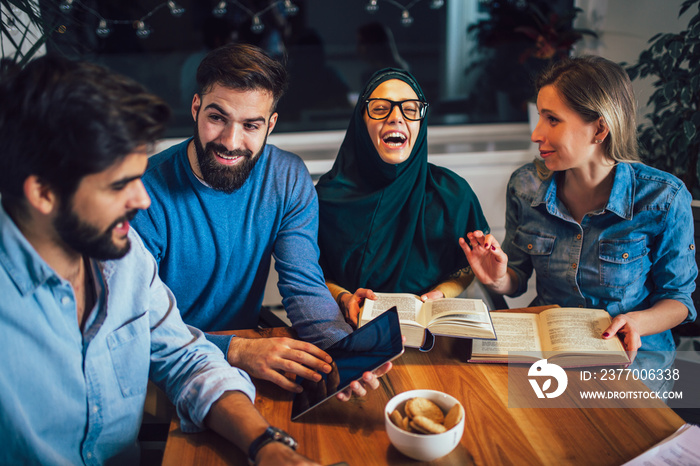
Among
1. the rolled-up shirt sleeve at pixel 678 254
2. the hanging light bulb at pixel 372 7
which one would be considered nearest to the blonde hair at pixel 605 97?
the rolled-up shirt sleeve at pixel 678 254

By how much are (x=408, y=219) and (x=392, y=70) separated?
0.50 m

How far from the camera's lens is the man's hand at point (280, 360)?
1.13m

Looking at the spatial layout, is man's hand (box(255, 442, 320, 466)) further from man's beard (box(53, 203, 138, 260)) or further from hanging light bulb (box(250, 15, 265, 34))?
hanging light bulb (box(250, 15, 265, 34))

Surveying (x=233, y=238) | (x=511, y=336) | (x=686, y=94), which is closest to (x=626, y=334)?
(x=511, y=336)

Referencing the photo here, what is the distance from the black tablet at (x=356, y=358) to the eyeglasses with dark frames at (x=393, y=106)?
0.82 metres

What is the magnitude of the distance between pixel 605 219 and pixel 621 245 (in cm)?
9

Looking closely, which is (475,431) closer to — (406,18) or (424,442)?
(424,442)

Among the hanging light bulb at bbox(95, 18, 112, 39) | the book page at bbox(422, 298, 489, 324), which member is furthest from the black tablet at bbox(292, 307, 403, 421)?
the hanging light bulb at bbox(95, 18, 112, 39)

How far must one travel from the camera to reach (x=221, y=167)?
1503mm

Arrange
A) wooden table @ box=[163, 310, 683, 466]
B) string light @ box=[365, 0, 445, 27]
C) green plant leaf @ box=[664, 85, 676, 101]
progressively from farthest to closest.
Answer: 1. string light @ box=[365, 0, 445, 27]
2. green plant leaf @ box=[664, 85, 676, 101]
3. wooden table @ box=[163, 310, 683, 466]

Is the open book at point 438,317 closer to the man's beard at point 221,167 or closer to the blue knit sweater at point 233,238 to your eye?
the blue knit sweater at point 233,238

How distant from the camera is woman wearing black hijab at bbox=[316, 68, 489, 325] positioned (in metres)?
1.77

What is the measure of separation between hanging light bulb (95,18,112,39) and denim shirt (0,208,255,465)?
2.24 m

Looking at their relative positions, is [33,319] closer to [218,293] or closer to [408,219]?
[218,293]
